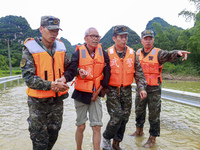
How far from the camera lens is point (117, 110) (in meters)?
3.28

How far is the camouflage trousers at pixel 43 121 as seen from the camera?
2.52m

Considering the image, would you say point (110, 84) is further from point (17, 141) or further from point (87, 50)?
point (17, 141)

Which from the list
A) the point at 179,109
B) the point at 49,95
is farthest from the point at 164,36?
the point at 49,95

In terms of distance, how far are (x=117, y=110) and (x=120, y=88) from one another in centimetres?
44

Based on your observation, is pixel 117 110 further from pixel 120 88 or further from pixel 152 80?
pixel 152 80

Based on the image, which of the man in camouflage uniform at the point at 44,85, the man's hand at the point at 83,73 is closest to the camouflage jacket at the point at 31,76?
the man in camouflage uniform at the point at 44,85

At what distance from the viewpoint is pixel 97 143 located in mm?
2918

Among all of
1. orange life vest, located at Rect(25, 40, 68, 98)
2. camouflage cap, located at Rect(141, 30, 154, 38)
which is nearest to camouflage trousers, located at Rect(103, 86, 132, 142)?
orange life vest, located at Rect(25, 40, 68, 98)

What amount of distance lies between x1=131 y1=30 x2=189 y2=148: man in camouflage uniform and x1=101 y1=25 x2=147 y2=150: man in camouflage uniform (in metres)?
0.41

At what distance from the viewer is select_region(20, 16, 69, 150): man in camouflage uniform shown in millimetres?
2496

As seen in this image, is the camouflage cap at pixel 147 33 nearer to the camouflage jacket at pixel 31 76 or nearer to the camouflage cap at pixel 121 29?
the camouflage cap at pixel 121 29

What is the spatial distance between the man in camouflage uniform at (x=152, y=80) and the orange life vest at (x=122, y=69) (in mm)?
539

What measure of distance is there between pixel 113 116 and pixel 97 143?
0.59 metres

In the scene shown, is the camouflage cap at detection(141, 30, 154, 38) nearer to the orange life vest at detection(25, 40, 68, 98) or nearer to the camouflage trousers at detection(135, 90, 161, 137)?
the camouflage trousers at detection(135, 90, 161, 137)
